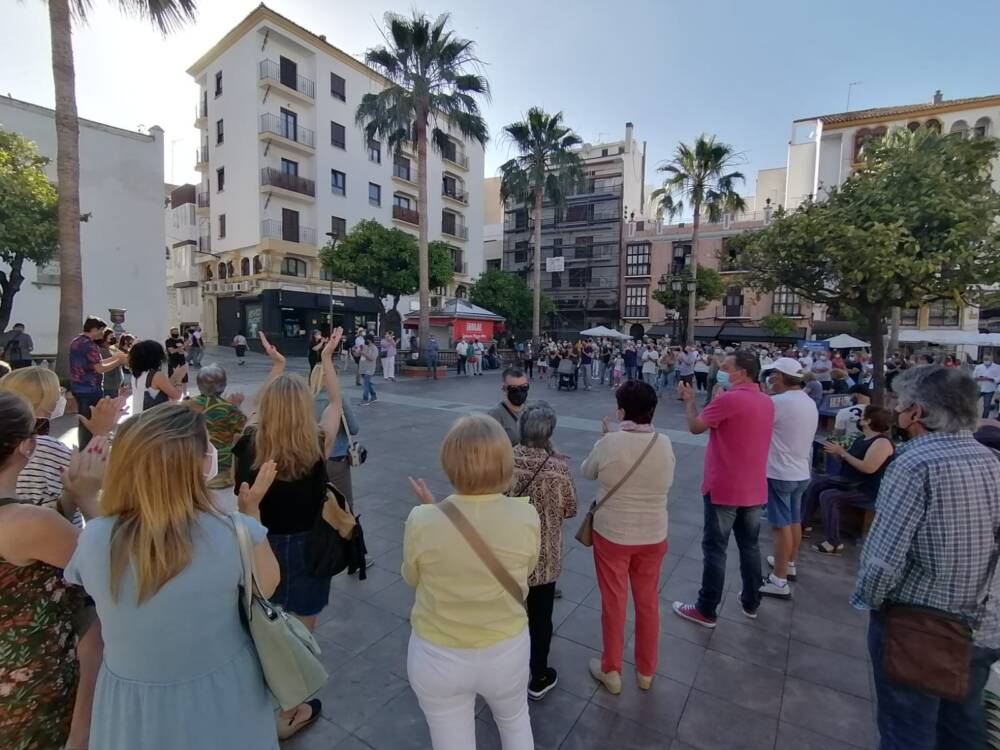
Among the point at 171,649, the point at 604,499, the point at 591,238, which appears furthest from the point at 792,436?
the point at 591,238

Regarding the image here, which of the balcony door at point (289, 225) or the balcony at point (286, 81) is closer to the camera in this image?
the balcony at point (286, 81)

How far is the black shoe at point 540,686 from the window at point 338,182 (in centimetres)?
3266

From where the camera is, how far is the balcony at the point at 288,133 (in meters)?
27.2

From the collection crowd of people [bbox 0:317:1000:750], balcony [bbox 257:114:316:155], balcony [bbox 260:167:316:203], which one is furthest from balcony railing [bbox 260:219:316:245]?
crowd of people [bbox 0:317:1000:750]

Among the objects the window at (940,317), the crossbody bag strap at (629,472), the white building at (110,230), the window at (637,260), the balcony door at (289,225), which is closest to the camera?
the crossbody bag strap at (629,472)

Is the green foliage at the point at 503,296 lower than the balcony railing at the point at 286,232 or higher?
lower

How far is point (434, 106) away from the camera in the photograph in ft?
58.4

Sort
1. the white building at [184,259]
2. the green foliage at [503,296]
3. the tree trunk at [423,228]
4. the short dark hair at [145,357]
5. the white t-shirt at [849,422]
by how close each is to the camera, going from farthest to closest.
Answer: the green foliage at [503,296] < the white building at [184,259] < the tree trunk at [423,228] < the white t-shirt at [849,422] < the short dark hair at [145,357]

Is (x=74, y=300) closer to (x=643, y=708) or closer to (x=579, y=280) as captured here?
(x=643, y=708)

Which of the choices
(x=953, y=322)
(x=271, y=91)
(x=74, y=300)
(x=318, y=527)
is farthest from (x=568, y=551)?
(x=953, y=322)

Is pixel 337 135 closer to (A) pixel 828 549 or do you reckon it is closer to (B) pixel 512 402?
(B) pixel 512 402

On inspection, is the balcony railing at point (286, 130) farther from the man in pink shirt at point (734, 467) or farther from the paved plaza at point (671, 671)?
the man in pink shirt at point (734, 467)

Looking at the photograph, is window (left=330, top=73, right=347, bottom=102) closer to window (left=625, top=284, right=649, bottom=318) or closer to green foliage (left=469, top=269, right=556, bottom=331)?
green foliage (left=469, top=269, right=556, bottom=331)

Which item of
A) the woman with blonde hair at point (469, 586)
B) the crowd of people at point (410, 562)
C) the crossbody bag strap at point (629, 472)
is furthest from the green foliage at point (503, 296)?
the woman with blonde hair at point (469, 586)
